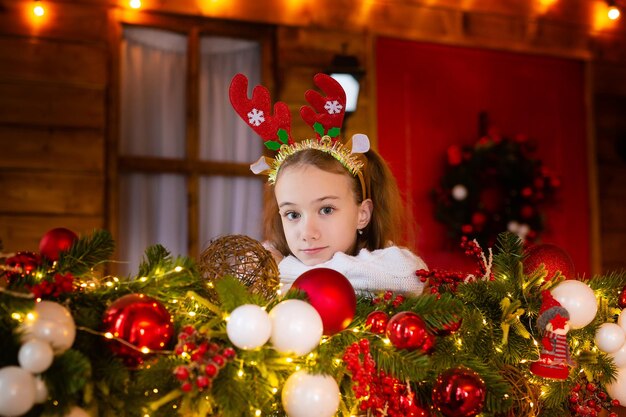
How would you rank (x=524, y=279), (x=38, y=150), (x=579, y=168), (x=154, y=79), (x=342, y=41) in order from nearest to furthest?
(x=524, y=279)
(x=38, y=150)
(x=154, y=79)
(x=342, y=41)
(x=579, y=168)

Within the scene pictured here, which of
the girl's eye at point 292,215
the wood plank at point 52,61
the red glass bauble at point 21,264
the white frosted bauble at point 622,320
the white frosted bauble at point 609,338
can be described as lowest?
the white frosted bauble at point 609,338

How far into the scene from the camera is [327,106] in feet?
4.26

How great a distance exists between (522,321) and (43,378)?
603 millimetres

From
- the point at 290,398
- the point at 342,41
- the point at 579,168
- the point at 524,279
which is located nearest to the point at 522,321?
the point at 524,279

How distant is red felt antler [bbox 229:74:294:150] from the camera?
4.21 feet

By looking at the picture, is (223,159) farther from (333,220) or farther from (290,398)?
(290,398)

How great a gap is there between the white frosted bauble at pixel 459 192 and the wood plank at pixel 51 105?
1.59m

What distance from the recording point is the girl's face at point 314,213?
1.23 metres

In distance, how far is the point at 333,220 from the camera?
4.07ft

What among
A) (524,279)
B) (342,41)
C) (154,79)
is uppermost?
(342,41)

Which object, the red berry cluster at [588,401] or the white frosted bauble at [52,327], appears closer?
the white frosted bauble at [52,327]

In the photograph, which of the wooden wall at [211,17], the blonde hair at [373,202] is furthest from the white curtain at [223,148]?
the blonde hair at [373,202]

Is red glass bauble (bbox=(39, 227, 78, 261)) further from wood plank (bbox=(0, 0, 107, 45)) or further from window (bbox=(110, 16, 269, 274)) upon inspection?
wood plank (bbox=(0, 0, 107, 45))

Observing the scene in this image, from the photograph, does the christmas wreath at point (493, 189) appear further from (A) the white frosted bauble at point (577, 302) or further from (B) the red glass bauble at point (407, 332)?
(B) the red glass bauble at point (407, 332)
